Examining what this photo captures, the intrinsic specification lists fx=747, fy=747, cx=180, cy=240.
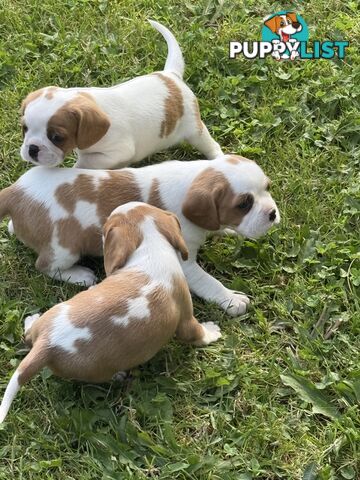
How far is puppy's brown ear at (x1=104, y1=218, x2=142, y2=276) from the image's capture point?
4.09m

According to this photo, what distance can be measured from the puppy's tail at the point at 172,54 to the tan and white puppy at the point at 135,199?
126 centimetres

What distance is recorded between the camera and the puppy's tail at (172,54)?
18.6 ft

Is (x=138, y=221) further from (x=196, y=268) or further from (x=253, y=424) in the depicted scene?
(x=253, y=424)

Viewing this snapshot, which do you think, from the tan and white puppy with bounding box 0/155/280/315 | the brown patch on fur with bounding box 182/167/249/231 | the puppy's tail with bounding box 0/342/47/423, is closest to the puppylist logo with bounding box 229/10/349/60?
the tan and white puppy with bounding box 0/155/280/315

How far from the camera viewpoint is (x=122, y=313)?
12.8ft

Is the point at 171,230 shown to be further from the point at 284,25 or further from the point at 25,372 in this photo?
the point at 284,25

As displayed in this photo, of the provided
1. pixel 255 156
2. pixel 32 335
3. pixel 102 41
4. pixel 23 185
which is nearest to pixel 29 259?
pixel 23 185

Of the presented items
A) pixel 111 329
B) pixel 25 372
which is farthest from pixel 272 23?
pixel 25 372

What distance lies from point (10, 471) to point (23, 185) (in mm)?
1715

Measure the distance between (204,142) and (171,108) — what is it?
372 mm

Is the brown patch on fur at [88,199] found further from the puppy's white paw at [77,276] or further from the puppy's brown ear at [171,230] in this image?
the puppy's brown ear at [171,230]

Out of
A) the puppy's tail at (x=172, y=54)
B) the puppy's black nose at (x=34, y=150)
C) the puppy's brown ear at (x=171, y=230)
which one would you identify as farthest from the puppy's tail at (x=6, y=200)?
the puppy's tail at (x=172, y=54)

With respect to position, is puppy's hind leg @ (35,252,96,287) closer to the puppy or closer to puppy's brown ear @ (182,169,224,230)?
puppy's brown ear @ (182,169,224,230)

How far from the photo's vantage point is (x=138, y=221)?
164 inches
